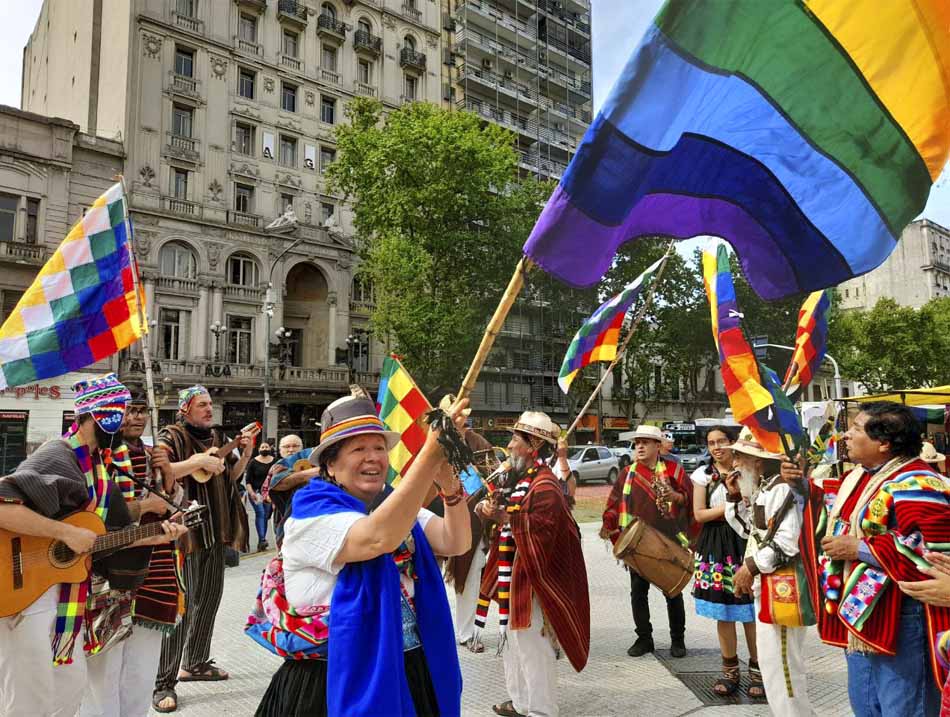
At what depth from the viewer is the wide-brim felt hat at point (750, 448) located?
15.0 ft

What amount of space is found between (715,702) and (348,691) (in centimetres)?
362

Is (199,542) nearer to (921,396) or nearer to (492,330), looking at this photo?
(492,330)

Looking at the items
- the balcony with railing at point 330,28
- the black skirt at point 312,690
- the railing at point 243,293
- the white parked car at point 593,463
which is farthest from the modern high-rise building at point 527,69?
the black skirt at point 312,690

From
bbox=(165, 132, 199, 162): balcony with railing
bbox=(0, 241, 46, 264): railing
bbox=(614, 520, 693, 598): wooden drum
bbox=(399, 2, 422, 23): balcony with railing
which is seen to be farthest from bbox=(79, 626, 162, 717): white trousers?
bbox=(399, 2, 422, 23): balcony with railing

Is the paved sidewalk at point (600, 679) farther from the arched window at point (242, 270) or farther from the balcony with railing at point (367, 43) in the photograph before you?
the balcony with railing at point (367, 43)

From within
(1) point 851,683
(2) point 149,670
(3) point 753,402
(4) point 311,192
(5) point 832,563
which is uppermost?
(4) point 311,192

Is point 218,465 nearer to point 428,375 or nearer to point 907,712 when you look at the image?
point 907,712

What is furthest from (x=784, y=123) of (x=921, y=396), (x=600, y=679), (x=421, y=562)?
(x=921, y=396)

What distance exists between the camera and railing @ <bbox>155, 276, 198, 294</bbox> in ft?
93.4

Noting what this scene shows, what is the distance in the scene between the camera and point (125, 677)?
3959 millimetres

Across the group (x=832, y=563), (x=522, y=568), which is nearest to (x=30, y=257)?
(x=522, y=568)

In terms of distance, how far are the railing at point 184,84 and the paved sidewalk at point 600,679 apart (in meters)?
28.6

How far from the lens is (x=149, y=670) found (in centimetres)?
402

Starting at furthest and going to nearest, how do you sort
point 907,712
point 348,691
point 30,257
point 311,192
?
point 311,192
point 30,257
point 907,712
point 348,691
